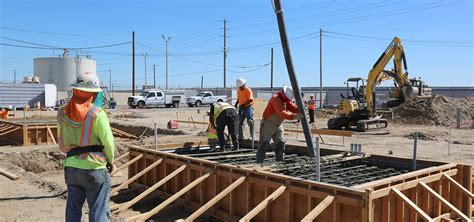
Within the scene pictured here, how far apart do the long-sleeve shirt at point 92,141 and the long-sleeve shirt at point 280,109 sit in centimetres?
380

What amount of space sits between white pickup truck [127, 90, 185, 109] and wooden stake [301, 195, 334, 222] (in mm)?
39922

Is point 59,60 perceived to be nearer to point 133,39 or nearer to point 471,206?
point 133,39

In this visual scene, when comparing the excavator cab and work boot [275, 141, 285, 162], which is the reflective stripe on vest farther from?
the excavator cab

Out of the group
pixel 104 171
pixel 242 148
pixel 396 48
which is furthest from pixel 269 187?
pixel 396 48

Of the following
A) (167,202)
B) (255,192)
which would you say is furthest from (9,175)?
(255,192)

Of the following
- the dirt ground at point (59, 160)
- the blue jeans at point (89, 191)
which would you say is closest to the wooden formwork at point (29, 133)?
the dirt ground at point (59, 160)

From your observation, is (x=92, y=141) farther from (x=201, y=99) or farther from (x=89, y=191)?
(x=201, y=99)

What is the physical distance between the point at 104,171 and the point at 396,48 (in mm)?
18387

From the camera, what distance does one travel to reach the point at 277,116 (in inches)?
312

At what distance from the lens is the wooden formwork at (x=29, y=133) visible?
16688 mm

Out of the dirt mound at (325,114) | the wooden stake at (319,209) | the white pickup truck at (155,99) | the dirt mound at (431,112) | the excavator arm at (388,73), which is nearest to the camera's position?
the wooden stake at (319,209)

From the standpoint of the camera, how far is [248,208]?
682cm

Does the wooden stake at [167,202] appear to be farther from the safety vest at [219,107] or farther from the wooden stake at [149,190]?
the safety vest at [219,107]

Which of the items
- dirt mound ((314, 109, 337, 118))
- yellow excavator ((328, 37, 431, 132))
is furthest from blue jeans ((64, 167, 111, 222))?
dirt mound ((314, 109, 337, 118))
